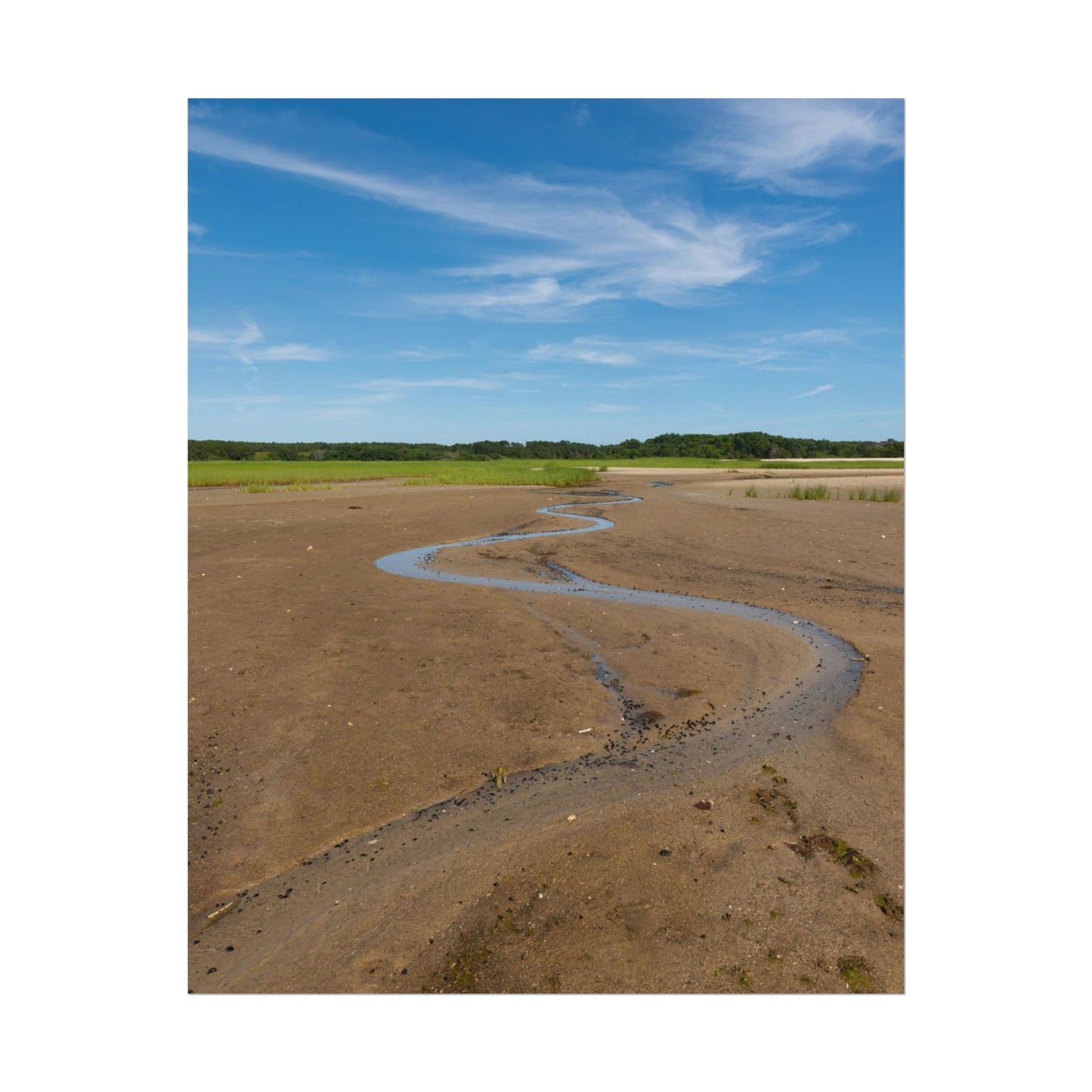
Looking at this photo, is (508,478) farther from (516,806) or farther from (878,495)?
(516,806)

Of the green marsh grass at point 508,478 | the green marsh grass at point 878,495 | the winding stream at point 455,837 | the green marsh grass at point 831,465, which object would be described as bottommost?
the winding stream at point 455,837

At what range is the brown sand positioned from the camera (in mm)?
3143

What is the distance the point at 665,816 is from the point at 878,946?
4.88ft

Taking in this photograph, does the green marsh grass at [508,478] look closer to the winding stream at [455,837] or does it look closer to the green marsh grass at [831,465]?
the green marsh grass at [831,465]

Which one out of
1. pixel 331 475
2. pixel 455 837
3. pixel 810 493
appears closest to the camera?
pixel 455 837

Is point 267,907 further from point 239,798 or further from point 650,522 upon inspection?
point 650,522

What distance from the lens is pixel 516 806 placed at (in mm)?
4648

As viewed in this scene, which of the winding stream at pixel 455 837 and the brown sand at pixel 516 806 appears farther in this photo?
the winding stream at pixel 455 837

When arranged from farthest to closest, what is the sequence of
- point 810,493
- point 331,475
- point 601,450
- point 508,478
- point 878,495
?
point 601,450
point 331,475
point 508,478
point 810,493
point 878,495

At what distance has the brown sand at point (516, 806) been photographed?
3.14 m

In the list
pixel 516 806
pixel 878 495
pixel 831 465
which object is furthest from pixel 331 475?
pixel 516 806

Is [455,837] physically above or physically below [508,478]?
below

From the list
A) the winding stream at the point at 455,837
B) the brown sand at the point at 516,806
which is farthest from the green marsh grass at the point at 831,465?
the winding stream at the point at 455,837
